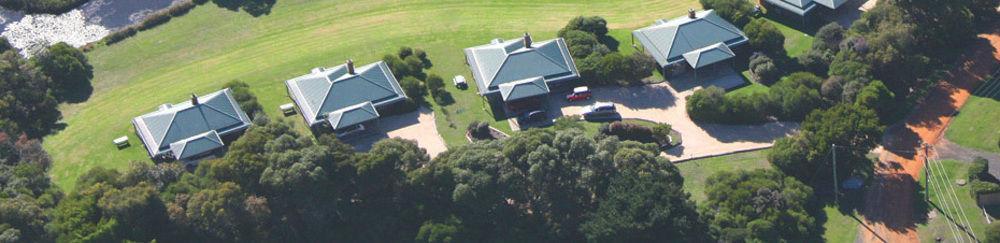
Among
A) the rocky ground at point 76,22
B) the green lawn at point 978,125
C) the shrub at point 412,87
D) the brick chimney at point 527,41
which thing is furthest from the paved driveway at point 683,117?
the rocky ground at point 76,22

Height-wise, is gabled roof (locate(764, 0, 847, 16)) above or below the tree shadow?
below

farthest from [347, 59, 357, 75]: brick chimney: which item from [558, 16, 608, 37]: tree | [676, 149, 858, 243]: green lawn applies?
[676, 149, 858, 243]: green lawn

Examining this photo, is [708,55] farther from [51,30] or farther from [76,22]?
[51,30]

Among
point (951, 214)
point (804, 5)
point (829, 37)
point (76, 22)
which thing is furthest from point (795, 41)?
point (76, 22)

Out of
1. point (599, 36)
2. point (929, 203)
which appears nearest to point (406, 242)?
point (599, 36)

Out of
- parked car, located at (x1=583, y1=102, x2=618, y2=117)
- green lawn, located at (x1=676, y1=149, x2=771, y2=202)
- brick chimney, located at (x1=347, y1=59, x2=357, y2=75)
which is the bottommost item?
green lawn, located at (x1=676, y1=149, x2=771, y2=202)

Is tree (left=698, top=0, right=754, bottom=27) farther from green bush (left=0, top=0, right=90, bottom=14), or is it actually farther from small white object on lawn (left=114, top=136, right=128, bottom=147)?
green bush (left=0, top=0, right=90, bottom=14)
